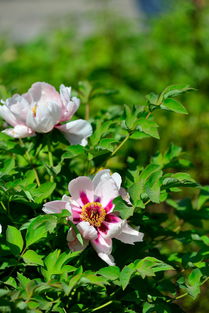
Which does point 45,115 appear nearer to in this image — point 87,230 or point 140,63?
Answer: point 87,230

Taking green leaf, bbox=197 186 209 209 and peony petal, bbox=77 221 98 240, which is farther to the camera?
green leaf, bbox=197 186 209 209

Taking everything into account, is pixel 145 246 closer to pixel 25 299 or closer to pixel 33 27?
pixel 25 299

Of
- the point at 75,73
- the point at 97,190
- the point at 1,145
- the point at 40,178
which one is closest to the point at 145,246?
the point at 97,190

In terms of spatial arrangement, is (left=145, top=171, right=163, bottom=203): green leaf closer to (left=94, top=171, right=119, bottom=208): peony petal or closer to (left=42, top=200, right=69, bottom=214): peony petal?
(left=94, top=171, right=119, bottom=208): peony petal

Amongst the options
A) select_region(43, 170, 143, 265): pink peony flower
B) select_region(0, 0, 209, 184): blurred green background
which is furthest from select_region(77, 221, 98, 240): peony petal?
select_region(0, 0, 209, 184): blurred green background

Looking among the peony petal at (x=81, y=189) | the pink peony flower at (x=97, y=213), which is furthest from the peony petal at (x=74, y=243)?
the peony petal at (x=81, y=189)

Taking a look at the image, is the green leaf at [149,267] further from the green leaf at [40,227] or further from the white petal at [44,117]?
the white petal at [44,117]

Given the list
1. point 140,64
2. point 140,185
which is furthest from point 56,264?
point 140,64
